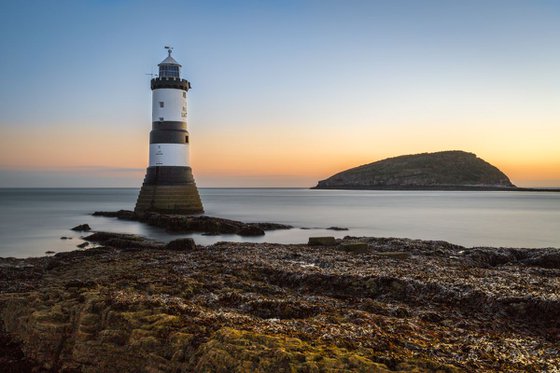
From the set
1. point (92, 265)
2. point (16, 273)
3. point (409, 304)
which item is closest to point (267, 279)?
point (409, 304)

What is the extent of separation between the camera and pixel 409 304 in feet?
32.1

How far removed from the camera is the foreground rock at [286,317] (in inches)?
235

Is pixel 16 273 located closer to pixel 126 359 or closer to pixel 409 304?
pixel 126 359

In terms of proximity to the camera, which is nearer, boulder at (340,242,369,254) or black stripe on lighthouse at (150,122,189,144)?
boulder at (340,242,369,254)

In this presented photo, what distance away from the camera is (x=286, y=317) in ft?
26.9

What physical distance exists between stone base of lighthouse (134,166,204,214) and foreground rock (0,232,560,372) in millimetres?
24387

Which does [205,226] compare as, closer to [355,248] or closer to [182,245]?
[182,245]

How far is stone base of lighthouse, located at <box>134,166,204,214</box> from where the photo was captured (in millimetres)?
38406

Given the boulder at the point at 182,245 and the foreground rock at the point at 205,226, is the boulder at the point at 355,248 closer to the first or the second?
the boulder at the point at 182,245

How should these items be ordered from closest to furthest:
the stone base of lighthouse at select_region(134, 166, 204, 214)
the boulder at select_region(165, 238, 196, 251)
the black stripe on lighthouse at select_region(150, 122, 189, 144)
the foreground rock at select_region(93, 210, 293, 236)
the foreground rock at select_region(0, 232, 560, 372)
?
the foreground rock at select_region(0, 232, 560, 372) < the boulder at select_region(165, 238, 196, 251) < the foreground rock at select_region(93, 210, 293, 236) < the black stripe on lighthouse at select_region(150, 122, 189, 144) < the stone base of lighthouse at select_region(134, 166, 204, 214)

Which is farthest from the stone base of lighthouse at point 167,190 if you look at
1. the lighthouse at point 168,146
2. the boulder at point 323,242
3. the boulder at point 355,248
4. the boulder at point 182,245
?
the boulder at point 355,248

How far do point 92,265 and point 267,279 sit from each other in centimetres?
680

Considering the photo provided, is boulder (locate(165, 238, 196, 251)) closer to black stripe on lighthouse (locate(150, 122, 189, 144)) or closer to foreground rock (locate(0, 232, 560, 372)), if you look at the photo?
foreground rock (locate(0, 232, 560, 372))

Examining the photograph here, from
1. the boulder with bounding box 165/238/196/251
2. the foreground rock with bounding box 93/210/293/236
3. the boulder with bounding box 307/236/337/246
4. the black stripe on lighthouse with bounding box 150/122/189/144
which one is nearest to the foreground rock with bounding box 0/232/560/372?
the boulder with bounding box 165/238/196/251
